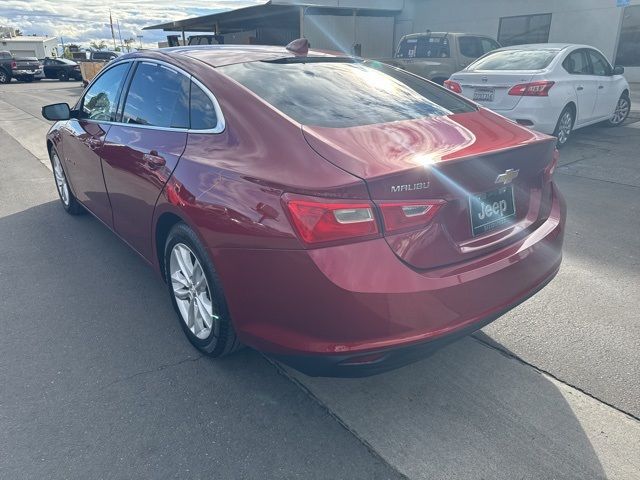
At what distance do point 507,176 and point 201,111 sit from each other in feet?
5.20

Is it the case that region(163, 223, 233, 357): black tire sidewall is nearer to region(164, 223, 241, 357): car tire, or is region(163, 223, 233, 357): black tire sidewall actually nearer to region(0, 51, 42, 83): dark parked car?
region(164, 223, 241, 357): car tire

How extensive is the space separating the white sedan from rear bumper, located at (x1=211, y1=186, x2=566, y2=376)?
5.75 m

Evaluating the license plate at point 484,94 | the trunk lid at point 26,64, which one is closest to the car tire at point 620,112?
the license plate at point 484,94

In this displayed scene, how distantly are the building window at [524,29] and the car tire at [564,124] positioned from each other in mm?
13105

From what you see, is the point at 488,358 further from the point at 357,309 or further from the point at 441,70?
the point at 441,70

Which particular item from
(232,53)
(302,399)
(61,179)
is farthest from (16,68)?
(302,399)

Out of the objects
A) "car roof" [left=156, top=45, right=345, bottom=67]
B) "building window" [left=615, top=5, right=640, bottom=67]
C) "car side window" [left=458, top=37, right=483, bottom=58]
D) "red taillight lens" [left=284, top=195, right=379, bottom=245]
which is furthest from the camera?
"building window" [left=615, top=5, right=640, bottom=67]

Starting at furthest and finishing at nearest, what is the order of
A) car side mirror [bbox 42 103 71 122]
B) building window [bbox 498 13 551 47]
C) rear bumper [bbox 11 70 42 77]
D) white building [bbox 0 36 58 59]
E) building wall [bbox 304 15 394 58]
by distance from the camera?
white building [bbox 0 36 58 59] < rear bumper [bbox 11 70 42 77] < building wall [bbox 304 15 394 58] < building window [bbox 498 13 551 47] < car side mirror [bbox 42 103 71 122]

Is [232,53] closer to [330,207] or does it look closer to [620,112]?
[330,207]

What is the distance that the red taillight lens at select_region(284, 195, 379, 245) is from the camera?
1888 millimetres

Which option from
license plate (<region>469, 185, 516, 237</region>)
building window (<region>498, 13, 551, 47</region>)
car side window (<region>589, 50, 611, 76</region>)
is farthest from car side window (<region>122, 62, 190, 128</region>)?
building window (<region>498, 13, 551, 47</region>)

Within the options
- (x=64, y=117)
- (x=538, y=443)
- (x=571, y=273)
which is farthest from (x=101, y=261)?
(x=571, y=273)

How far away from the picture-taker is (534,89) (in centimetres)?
714

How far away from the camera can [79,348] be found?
2.88m
